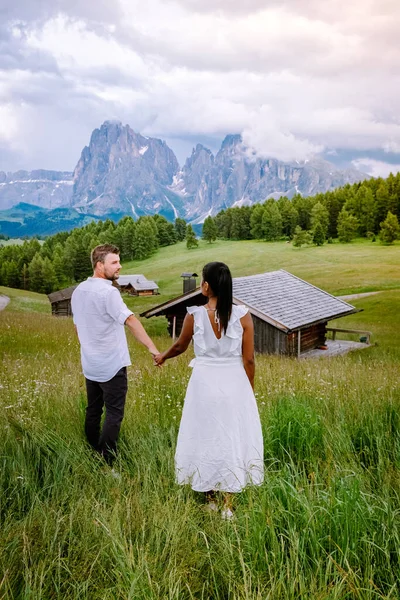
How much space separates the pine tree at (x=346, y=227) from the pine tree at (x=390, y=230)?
6.72 metres

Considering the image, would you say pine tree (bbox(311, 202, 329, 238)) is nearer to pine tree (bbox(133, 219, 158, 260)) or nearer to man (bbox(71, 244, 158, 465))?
pine tree (bbox(133, 219, 158, 260))

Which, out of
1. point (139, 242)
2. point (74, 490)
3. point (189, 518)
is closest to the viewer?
point (189, 518)

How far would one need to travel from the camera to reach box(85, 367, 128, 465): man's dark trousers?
4.34 meters

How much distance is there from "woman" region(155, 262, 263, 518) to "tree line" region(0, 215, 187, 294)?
278 feet

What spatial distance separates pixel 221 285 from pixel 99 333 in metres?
1.38

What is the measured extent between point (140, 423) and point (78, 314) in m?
1.28

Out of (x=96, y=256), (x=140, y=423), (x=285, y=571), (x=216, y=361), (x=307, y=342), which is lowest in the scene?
(x=307, y=342)

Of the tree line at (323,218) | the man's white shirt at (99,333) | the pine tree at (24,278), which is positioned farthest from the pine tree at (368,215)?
the man's white shirt at (99,333)

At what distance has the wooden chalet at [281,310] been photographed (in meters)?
23.1

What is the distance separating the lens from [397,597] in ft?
7.57

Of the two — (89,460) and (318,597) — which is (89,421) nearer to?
(89,460)

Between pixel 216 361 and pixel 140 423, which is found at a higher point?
pixel 216 361

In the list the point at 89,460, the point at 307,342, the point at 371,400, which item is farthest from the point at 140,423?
the point at 307,342

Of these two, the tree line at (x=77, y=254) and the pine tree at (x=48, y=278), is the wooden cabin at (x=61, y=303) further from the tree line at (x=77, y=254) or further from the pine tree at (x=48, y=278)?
the pine tree at (x=48, y=278)
